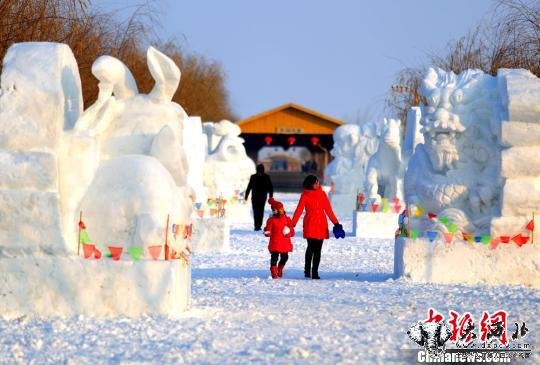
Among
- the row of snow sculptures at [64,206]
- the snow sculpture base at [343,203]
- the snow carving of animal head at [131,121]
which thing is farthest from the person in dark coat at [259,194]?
the row of snow sculptures at [64,206]

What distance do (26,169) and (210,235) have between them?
26.7 feet

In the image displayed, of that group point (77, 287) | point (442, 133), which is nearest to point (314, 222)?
point (442, 133)

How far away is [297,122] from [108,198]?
4917 cm

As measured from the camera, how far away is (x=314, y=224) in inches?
511

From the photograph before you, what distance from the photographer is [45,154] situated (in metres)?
9.02

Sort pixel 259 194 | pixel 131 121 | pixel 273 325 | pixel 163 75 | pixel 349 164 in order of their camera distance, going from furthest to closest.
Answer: pixel 349 164, pixel 259 194, pixel 163 75, pixel 131 121, pixel 273 325

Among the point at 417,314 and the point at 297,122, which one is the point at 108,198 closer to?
the point at 417,314

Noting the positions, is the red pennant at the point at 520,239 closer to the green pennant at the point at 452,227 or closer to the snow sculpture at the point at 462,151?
the snow sculpture at the point at 462,151

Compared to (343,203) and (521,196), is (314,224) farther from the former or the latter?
(343,203)

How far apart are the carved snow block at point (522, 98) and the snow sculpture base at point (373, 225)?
891 centimetres

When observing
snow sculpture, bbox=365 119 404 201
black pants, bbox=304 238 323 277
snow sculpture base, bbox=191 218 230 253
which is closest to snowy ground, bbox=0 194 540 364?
black pants, bbox=304 238 323 277

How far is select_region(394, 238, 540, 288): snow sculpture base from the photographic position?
12.2 m

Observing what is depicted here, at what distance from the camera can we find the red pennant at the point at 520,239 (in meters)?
12.2

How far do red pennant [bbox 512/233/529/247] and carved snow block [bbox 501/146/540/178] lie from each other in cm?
69
